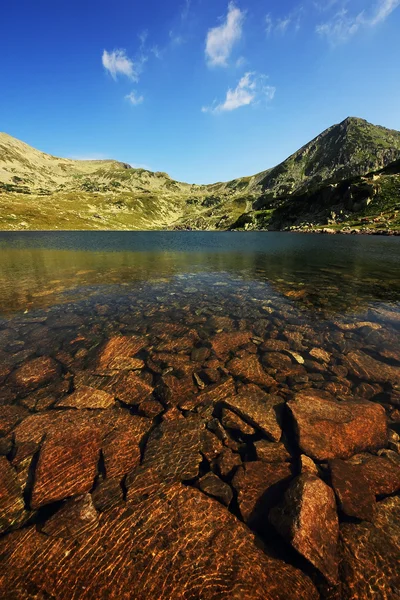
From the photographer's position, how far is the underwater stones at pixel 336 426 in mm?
8742

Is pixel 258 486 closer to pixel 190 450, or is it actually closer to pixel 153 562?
pixel 190 450

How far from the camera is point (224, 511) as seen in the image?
6.89 metres

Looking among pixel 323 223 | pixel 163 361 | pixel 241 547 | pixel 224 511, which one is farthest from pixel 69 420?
pixel 323 223

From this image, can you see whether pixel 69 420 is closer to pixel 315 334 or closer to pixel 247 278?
pixel 315 334

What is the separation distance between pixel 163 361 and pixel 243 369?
4517 millimetres

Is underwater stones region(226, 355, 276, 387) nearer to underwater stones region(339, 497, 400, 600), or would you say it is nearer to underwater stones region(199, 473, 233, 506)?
underwater stones region(199, 473, 233, 506)

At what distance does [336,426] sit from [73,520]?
8868 millimetres

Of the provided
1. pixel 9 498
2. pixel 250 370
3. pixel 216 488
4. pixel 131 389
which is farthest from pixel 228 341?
pixel 9 498

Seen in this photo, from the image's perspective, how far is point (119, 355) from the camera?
1490 centimetres

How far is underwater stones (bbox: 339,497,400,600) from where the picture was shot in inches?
206

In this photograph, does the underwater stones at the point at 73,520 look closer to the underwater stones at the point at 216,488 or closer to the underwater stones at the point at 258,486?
the underwater stones at the point at 216,488

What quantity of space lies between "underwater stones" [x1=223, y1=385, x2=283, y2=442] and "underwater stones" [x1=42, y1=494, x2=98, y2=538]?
579 centimetres

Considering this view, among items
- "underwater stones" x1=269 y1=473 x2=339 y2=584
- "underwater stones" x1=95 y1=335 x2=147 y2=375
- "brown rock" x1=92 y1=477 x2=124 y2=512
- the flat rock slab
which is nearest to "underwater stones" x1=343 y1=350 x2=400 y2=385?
"underwater stones" x1=269 y1=473 x2=339 y2=584

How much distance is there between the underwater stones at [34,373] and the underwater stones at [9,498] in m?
4.65
